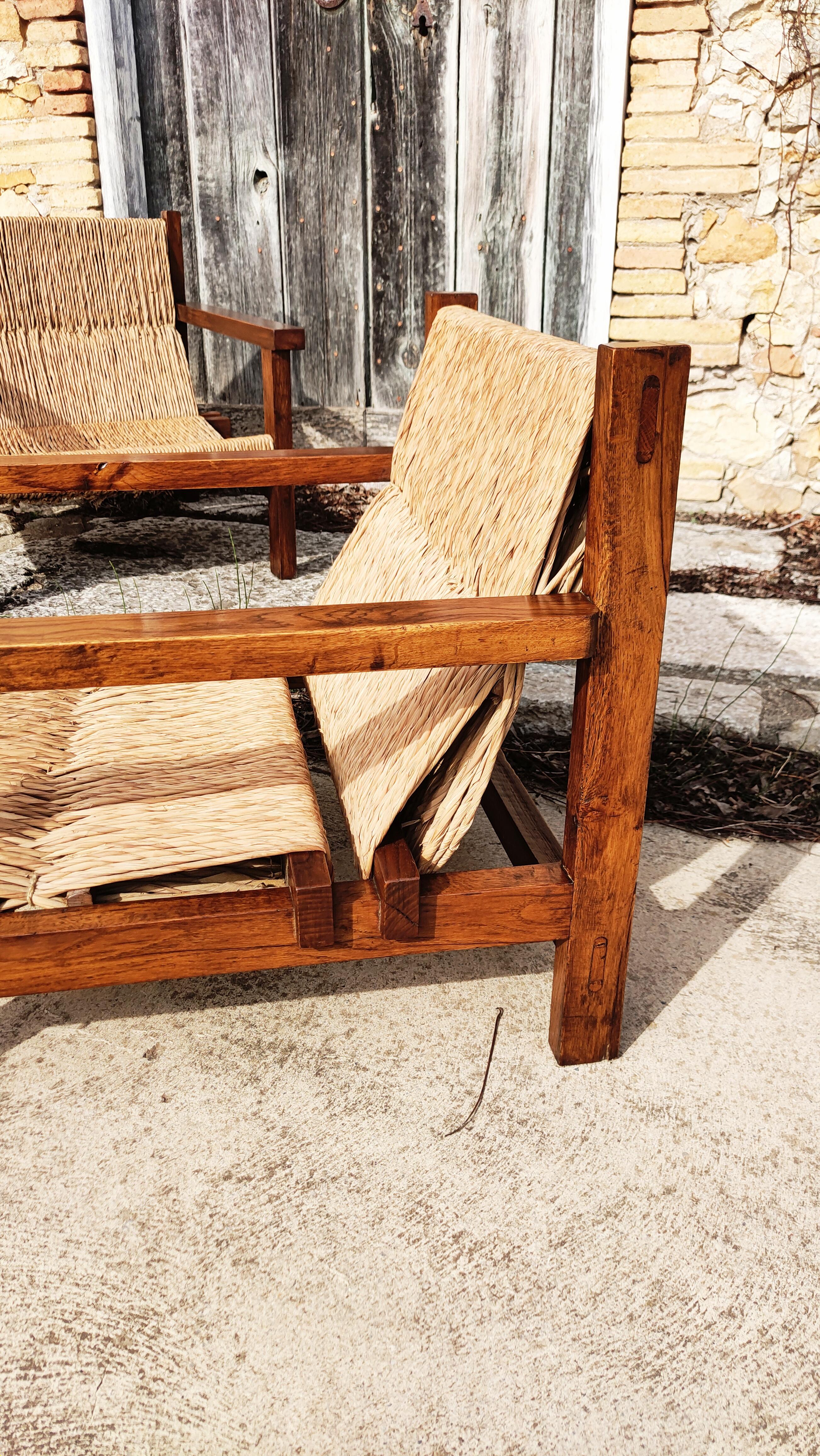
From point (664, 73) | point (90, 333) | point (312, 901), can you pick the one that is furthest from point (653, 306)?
point (312, 901)

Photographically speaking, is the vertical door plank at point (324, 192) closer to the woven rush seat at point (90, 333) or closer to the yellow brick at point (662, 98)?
the woven rush seat at point (90, 333)

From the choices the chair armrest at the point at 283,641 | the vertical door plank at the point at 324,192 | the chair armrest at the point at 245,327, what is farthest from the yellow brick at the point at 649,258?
the chair armrest at the point at 283,641

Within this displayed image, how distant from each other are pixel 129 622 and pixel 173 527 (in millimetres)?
2753

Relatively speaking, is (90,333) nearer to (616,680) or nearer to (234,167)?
(234,167)

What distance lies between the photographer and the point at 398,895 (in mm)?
1294

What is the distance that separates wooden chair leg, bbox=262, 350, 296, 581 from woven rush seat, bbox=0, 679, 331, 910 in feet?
4.39

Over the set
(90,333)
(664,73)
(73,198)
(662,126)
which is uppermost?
(664,73)

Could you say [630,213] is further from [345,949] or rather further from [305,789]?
[345,949]

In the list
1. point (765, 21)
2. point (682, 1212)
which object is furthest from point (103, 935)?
point (765, 21)

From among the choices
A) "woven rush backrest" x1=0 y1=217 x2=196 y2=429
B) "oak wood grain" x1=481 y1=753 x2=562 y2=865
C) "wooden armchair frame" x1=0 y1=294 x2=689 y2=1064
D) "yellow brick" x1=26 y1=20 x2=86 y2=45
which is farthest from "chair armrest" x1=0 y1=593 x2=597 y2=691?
"yellow brick" x1=26 y1=20 x2=86 y2=45

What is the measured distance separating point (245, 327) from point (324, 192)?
3.56ft

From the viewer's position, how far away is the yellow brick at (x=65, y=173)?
397 cm

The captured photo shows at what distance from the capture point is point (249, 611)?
118 centimetres

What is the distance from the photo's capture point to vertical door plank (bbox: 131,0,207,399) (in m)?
3.84
